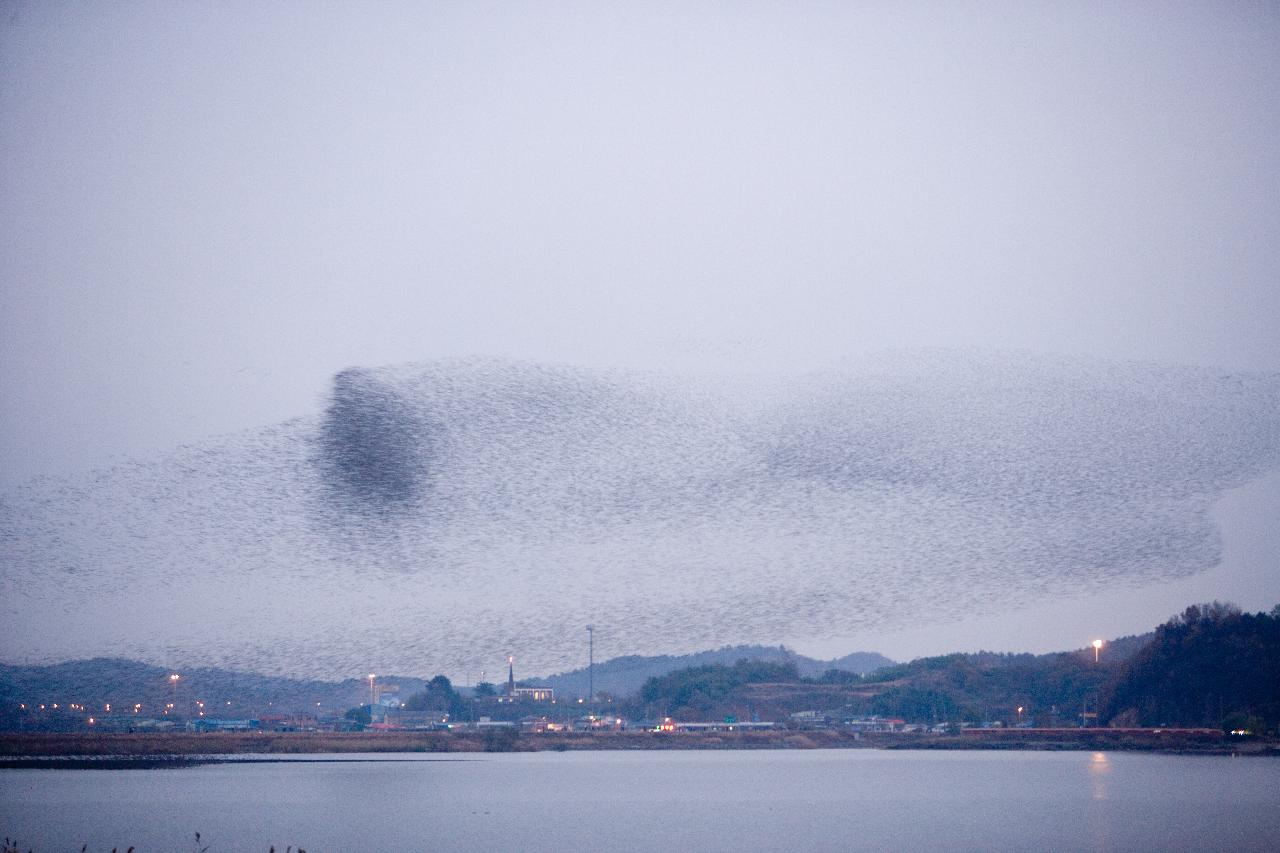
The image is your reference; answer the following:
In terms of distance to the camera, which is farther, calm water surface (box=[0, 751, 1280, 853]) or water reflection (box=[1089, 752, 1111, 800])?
water reflection (box=[1089, 752, 1111, 800])

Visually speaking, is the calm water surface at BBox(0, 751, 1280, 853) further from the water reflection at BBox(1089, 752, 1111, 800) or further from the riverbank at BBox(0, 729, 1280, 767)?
the riverbank at BBox(0, 729, 1280, 767)

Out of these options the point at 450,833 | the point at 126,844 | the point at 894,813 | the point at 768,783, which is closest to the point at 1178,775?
the point at 768,783

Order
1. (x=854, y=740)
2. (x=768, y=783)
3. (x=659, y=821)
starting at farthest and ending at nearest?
(x=854, y=740) < (x=768, y=783) < (x=659, y=821)

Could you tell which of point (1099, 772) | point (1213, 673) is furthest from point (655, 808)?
point (1213, 673)

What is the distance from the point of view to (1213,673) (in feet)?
449

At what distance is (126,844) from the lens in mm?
55219

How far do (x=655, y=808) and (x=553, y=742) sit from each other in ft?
319

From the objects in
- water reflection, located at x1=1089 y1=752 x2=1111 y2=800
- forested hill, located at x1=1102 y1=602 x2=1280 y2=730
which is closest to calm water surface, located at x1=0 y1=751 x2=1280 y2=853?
water reflection, located at x1=1089 y1=752 x2=1111 y2=800

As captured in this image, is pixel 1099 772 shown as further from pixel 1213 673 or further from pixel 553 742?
pixel 553 742

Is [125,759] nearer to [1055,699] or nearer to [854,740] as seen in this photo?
[854,740]

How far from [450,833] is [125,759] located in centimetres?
7813

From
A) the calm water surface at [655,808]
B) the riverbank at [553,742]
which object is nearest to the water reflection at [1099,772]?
the calm water surface at [655,808]

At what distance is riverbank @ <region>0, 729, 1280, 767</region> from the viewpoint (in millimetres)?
131375

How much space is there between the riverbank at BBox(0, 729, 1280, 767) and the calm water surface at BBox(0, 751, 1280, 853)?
17.0 m
